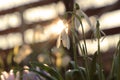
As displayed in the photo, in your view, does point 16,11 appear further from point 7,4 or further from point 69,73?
point 69,73

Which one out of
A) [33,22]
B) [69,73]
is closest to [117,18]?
[33,22]

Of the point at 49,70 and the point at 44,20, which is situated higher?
the point at 49,70

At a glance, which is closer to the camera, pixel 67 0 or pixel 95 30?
pixel 95 30

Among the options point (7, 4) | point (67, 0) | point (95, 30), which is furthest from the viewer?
point (7, 4)

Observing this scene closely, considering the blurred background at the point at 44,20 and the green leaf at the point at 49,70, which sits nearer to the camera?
the green leaf at the point at 49,70

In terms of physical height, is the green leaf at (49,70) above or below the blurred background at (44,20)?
above

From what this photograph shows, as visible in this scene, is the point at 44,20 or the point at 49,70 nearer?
the point at 49,70

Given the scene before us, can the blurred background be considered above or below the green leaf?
below

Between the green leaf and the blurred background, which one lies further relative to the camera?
the blurred background

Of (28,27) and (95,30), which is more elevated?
(95,30)

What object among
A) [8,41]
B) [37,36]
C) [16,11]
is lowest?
[8,41]

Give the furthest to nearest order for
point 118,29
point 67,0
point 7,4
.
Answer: point 7,4 → point 67,0 → point 118,29
